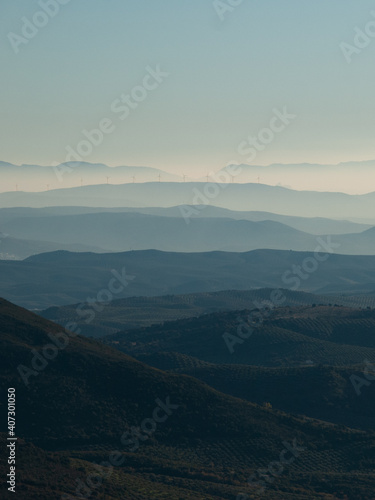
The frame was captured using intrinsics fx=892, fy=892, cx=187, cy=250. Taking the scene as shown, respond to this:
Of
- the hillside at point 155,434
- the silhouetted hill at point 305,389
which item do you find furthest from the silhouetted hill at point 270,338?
the hillside at point 155,434

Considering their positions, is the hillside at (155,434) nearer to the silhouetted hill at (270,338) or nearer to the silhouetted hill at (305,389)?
the silhouetted hill at (305,389)

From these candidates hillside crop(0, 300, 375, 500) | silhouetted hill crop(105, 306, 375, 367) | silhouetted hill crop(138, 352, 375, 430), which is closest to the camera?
hillside crop(0, 300, 375, 500)

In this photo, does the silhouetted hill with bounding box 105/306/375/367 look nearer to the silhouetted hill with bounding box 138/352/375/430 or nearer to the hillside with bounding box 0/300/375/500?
the silhouetted hill with bounding box 138/352/375/430

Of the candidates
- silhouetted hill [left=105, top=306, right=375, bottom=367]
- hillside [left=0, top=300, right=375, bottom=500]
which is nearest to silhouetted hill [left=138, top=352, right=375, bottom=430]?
hillside [left=0, top=300, right=375, bottom=500]

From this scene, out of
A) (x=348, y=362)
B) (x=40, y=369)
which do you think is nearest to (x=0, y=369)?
(x=40, y=369)

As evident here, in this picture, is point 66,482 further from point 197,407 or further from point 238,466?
point 197,407

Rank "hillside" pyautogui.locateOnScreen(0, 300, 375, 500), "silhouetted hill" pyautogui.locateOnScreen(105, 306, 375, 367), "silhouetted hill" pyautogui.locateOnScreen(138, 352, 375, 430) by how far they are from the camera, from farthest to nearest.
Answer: "silhouetted hill" pyautogui.locateOnScreen(105, 306, 375, 367) → "silhouetted hill" pyautogui.locateOnScreen(138, 352, 375, 430) → "hillside" pyautogui.locateOnScreen(0, 300, 375, 500)

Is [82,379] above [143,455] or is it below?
above

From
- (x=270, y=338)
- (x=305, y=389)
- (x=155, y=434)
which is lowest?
(x=155, y=434)

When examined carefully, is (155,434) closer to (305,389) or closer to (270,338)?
(305,389)

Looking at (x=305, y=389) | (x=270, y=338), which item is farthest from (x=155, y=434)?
(x=270, y=338)

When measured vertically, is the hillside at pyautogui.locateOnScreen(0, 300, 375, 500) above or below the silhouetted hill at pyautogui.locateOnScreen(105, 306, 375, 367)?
below
